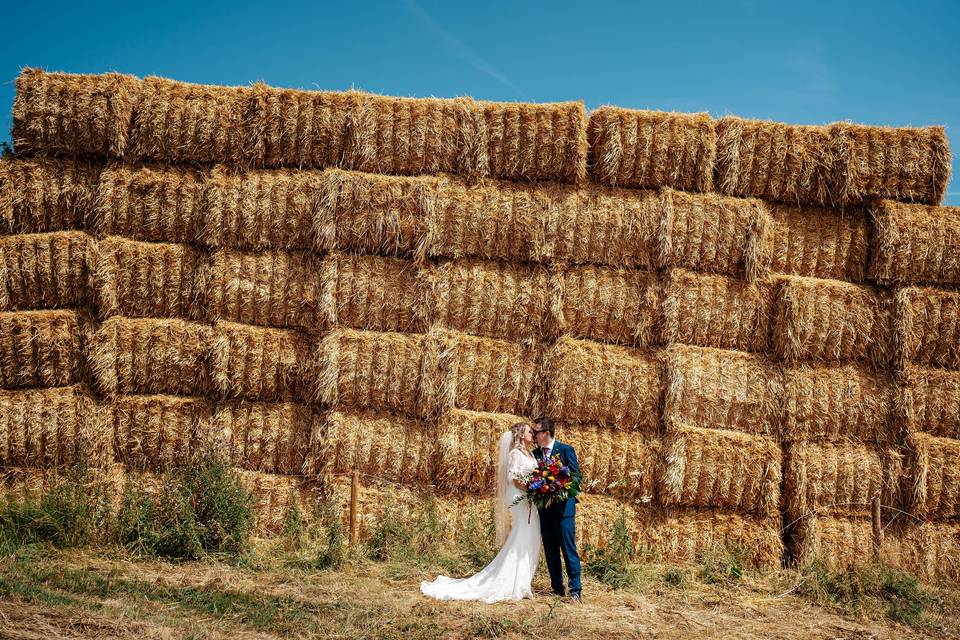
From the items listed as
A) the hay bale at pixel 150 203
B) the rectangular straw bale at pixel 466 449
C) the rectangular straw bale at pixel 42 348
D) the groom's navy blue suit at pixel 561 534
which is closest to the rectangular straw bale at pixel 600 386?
the rectangular straw bale at pixel 466 449

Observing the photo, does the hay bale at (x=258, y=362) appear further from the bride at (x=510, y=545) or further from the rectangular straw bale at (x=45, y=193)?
the bride at (x=510, y=545)

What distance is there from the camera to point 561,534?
8641 mm

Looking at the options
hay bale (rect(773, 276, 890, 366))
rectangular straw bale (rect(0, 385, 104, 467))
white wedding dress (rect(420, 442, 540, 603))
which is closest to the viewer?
white wedding dress (rect(420, 442, 540, 603))

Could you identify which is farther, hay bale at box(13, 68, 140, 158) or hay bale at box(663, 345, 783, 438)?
hay bale at box(13, 68, 140, 158)

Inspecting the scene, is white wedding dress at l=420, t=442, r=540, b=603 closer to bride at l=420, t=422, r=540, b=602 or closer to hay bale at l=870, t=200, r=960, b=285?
bride at l=420, t=422, r=540, b=602

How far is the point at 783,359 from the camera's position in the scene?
416 inches

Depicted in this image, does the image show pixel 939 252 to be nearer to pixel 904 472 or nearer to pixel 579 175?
pixel 904 472

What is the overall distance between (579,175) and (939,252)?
15.9 feet

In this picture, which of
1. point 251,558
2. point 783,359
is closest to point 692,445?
point 783,359

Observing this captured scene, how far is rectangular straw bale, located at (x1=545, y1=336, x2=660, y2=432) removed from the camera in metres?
10.4

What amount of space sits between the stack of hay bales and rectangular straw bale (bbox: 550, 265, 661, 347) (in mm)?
29

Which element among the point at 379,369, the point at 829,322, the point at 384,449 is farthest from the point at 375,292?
the point at 829,322

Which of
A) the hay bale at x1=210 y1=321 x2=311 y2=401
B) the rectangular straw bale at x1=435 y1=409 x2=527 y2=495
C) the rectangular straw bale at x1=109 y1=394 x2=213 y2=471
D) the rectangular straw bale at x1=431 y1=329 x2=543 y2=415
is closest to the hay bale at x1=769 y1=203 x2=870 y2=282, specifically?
the rectangular straw bale at x1=431 y1=329 x2=543 y2=415

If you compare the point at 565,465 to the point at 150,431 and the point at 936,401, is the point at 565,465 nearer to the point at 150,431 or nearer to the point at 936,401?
the point at 936,401
